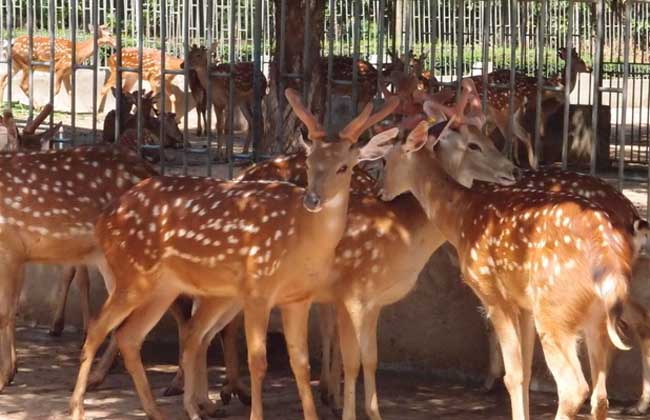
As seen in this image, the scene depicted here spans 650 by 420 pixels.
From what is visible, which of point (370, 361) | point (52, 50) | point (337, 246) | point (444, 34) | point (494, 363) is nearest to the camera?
point (337, 246)

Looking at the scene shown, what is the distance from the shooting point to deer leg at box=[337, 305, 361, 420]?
8445 mm

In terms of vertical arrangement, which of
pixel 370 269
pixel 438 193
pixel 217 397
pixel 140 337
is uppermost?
pixel 438 193

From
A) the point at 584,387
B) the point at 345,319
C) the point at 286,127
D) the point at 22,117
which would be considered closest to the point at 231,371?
the point at 345,319

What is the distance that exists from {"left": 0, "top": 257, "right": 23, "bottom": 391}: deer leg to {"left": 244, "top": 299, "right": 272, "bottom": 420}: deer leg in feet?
6.04

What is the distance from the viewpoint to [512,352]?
8.09 m

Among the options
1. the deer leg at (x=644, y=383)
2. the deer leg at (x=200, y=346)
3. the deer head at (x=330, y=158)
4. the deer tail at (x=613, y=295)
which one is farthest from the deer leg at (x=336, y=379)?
the deer tail at (x=613, y=295)

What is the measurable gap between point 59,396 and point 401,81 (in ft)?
9.67

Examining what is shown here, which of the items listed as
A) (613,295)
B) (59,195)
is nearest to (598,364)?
(613,295)

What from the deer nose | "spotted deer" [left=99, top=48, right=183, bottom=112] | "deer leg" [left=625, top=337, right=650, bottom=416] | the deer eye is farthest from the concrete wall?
"spotted deer" [left=99, top=48, right=183, bottom=112]

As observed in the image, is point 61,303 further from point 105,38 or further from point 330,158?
point 105,38

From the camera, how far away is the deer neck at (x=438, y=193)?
8.48 meters

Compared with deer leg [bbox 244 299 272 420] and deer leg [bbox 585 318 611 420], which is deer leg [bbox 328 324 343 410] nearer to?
deer leg [bbox 244 299 272 420]

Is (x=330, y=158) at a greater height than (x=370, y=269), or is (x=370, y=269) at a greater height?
(x=330, y=158)

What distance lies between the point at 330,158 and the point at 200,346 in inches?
62.7
